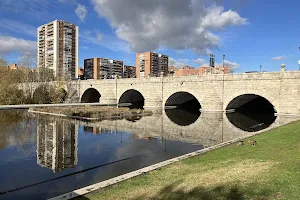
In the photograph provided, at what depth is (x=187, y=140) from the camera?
688 inches

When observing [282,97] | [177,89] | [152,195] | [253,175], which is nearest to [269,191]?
[253,175]

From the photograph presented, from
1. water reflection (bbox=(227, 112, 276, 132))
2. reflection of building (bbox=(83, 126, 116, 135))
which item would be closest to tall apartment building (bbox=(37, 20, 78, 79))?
water reflection (bbox=(227, 112, 276, 132))

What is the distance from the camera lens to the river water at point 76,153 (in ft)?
30.5

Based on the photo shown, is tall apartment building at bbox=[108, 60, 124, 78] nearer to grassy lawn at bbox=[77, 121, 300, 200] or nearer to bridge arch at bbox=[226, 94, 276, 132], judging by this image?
bridge arch at bbox=[226, 94, 276, 132]

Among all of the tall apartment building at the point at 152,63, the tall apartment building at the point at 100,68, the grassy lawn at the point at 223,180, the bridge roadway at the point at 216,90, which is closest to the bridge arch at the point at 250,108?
the bridge roadway at the point at 216,90

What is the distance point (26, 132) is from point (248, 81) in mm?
26816

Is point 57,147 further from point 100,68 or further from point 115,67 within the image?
point 115,67

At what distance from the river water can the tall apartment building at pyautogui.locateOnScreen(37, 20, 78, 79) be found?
81.0 m

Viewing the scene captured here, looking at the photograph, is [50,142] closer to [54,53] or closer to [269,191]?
[269,191]

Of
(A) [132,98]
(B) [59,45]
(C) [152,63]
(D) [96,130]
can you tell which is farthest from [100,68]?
(D) [96,130]

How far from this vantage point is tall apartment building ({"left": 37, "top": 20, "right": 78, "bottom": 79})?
321ft

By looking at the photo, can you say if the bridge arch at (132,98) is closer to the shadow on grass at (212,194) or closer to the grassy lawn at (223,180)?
the grassy lawn at (223,180)

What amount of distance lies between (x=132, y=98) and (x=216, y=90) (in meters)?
24.5

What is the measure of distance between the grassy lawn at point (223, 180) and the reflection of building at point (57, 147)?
4.79 meters
